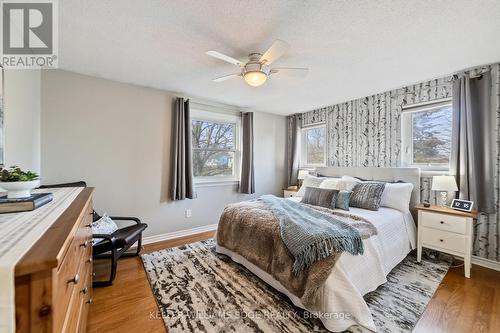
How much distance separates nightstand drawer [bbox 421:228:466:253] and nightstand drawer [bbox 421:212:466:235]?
52 millimetres

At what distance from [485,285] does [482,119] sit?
182 cm

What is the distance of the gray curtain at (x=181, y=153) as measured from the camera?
3299mm

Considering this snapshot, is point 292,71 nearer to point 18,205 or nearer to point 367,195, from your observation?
point 367,195

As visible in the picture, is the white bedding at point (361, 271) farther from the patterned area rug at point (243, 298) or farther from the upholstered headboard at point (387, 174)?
the upholstered headboard at point (387, 174)

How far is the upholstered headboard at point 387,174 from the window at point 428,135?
249mm

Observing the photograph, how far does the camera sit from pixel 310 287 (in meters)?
1.54

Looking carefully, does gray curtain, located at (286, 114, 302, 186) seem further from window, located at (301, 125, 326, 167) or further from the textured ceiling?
the textured ceiling

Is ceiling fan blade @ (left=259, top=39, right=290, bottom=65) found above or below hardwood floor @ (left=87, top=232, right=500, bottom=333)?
above

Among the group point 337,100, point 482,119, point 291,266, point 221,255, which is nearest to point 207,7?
point 291,266

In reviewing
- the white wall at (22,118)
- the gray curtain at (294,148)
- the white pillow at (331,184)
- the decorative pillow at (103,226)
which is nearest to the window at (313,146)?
the gray curtain at (294,148)

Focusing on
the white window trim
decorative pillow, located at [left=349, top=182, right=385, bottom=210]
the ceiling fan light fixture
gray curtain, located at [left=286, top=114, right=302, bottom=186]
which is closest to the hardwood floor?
decorative pillow, located at [left=349, top=182, right=385, bottom=210]

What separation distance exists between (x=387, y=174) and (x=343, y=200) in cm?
105

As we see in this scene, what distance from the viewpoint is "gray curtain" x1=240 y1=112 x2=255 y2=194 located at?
4.13 meters

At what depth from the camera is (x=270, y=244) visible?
77.4 inches
